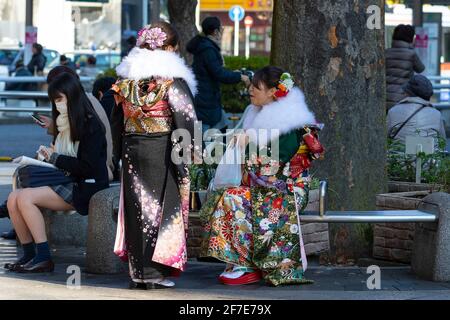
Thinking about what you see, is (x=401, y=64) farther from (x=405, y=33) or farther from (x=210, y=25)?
(x=210, y=25)

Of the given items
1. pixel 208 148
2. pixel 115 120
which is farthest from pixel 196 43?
pixel 115 120

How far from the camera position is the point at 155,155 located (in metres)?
7.52

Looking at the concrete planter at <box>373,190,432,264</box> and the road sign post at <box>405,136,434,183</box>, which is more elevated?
the road sign post at <box>405,136,434,183</box>

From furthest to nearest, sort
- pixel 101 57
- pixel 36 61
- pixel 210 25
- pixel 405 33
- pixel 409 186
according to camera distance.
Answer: pixel 101 57, pixel 36 61, pixel 405 33, pixel 210 25, pixel 409 186

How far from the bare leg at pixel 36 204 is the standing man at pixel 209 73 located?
5.06m

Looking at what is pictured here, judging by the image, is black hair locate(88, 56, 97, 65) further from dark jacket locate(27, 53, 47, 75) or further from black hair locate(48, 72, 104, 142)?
black hair locate(48, 72, 104, 142)

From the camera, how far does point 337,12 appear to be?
888cm

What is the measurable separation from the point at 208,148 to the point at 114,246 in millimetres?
1672

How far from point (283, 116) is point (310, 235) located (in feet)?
3.73

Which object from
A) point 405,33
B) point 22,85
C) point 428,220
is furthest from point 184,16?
point 428,220

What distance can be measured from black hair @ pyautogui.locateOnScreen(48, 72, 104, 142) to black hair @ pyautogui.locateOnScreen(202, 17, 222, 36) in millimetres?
5005

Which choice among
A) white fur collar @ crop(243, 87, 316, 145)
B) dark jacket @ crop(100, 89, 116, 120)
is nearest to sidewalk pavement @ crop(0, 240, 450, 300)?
white fur collar @ crop(243, 87, 316, 145)

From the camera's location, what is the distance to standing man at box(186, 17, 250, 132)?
13.3 metres
